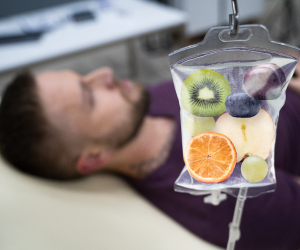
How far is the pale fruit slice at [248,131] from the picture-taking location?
1.12ft

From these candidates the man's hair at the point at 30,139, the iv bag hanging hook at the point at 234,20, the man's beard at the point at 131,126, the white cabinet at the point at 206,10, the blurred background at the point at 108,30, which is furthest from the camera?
the white cabinet at the point at 206,10

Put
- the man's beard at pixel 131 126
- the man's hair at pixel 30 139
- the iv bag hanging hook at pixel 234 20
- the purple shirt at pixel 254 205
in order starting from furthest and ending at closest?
the man's beard at pixel 131 126 < the man's hair at pixel 30 139 < the purple shirt at pixel 254 205 < the iv bag hanging hook at pixel 234 20

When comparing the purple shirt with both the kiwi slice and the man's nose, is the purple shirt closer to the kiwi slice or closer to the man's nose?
the man's nose

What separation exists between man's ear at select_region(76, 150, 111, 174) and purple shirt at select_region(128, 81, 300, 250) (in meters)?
0.15

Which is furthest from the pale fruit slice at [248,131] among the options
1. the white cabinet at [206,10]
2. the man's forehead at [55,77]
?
the white cabinet at [206,10]

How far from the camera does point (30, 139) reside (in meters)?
0.83

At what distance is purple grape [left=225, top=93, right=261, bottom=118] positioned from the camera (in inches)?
12.6

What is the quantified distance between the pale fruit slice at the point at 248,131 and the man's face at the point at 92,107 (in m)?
0.62

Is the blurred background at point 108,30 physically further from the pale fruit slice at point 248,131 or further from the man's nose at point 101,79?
the pale fruit slice at point 248,131

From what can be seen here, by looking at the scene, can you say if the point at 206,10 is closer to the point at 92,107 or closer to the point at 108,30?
the point at 108,30

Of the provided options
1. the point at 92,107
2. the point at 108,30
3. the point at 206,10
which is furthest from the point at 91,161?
the point at 206,10

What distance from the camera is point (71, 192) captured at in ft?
2.91

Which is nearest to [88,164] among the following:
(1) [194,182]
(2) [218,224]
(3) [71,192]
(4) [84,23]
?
(3) [71,192]

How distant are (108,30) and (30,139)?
109 cm
